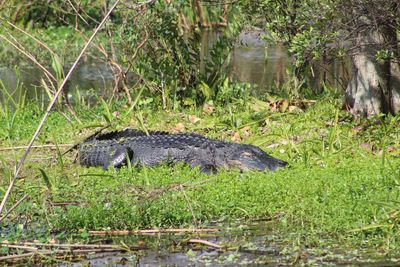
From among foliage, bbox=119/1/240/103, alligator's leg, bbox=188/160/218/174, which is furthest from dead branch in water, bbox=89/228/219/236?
foliage, bbox=119/1/240/103

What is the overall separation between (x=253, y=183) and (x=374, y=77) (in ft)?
7.45

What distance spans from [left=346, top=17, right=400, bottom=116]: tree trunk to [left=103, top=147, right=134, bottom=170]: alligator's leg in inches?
91.2

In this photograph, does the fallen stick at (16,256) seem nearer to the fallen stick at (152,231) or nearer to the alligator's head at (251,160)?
the fallen stick at (152,231)

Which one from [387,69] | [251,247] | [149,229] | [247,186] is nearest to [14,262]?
[149,229]

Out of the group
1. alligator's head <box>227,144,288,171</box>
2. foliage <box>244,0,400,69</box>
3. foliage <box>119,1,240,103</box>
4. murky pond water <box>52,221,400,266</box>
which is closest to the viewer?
murky pond water <box>52,221,400,266</box>

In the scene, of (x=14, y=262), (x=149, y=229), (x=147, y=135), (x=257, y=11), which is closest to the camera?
(x=14, y=262)

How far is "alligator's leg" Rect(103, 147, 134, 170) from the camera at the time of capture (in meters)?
8.38

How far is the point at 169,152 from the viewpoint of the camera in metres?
8.40

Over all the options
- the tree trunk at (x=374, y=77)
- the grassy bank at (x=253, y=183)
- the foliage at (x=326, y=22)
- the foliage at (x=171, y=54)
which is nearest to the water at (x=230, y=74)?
the foliage at (x=171, y=54)

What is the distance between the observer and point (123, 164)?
836 cm

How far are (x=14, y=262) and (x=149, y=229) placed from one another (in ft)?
3.40

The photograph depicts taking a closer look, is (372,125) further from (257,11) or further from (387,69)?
(257,11)

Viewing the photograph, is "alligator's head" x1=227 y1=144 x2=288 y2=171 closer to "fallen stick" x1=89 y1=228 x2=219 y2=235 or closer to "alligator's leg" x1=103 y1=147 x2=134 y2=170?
"alligator's leg" x1=103 y1=147 x2=134 y2=170

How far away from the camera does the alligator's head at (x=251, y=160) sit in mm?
7793
